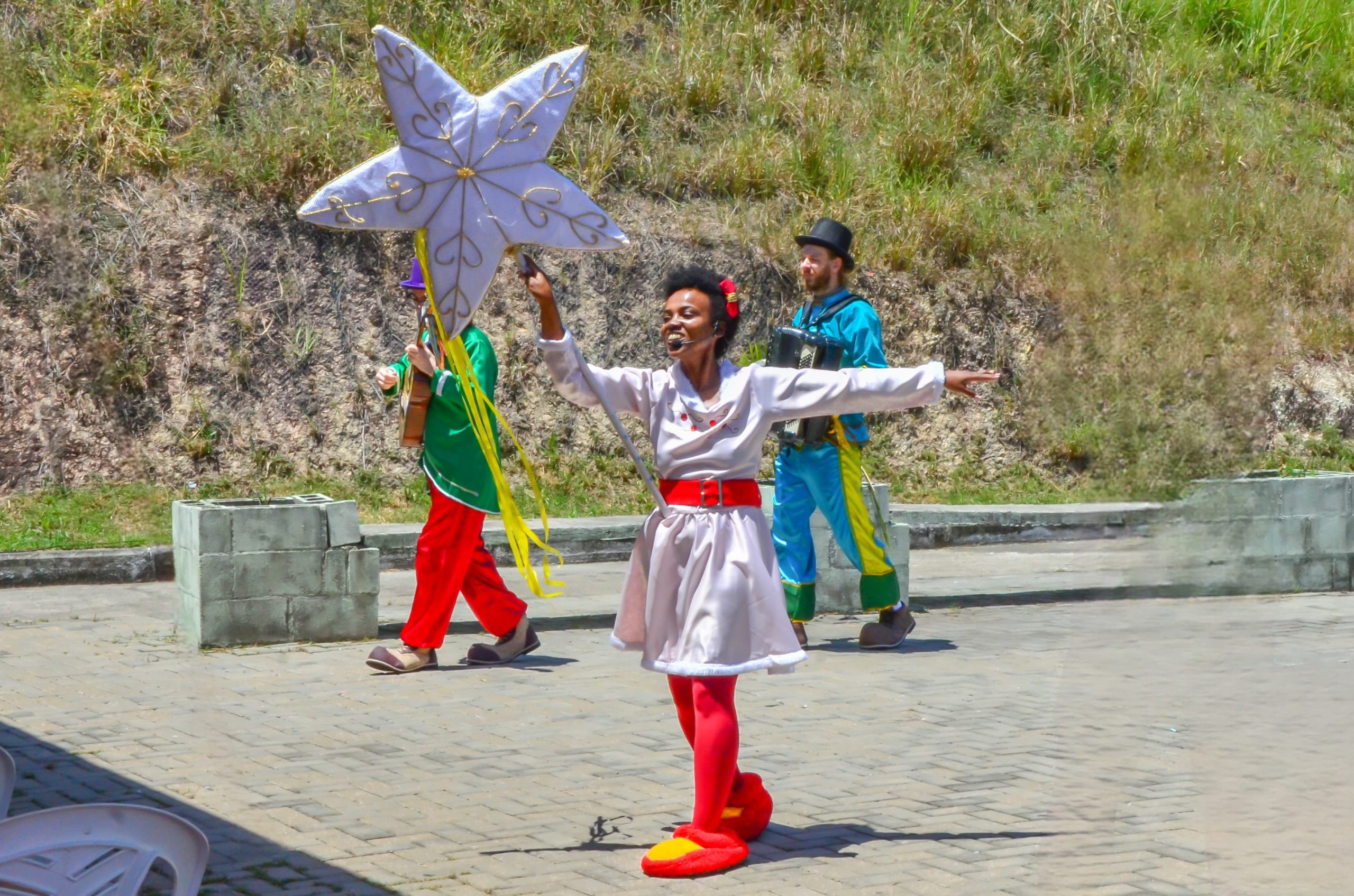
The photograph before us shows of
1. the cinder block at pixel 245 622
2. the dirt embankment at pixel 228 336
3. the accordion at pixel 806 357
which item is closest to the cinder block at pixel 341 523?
the cinder block at pixel 245 622

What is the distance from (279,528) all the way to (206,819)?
305 centimetres

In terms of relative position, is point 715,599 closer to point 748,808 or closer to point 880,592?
point 748,808

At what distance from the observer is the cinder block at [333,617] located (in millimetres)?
7715

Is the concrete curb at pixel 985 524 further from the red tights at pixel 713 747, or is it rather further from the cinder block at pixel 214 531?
the red tights at pixel 713 747

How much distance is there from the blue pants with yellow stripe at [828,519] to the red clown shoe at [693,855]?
3.36m

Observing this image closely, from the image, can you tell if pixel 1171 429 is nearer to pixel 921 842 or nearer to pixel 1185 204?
pixel 1185 204

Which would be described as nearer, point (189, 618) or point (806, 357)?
point (806, 357)

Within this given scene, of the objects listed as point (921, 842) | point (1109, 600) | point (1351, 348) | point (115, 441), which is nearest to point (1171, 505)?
point (1109, 600)

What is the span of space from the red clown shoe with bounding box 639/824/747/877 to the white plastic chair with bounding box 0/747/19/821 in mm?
1701

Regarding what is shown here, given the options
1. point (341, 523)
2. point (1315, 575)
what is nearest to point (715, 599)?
point (341, 523)

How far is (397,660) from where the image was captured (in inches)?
278

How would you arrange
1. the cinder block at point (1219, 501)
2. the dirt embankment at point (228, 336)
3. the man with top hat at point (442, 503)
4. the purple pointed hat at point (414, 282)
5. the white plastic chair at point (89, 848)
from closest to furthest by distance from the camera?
the white plastic chair at point (89, 848), the cinder block at point (1219, 501), the purple pointed hat at point (414, 282), the man with top hat at point (442, 503), the dirt embankment at point (228, 336)

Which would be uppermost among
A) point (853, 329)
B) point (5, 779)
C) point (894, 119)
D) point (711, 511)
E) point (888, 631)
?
point (894, 119)

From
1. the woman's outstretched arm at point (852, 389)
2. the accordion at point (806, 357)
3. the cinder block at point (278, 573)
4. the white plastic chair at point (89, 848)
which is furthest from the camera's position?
the cinder block at point (278, 573)
